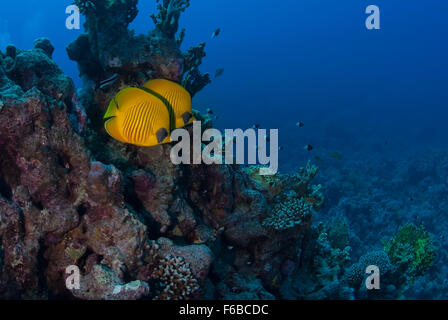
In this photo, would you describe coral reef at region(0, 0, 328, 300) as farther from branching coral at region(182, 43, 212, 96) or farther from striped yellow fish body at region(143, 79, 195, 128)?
striped yellow fish body at region(143, 79, 195, 128)

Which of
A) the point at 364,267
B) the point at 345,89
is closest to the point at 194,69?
the point at 364,267

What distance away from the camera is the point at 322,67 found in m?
101

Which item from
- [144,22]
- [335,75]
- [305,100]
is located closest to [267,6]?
[144,22]

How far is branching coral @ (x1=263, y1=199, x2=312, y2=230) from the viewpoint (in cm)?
413

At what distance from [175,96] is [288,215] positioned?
2.59 metres

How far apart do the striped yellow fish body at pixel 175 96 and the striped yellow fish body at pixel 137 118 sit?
14 centimetres

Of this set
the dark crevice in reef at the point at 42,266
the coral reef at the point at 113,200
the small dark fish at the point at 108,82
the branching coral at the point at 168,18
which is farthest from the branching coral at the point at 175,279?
the branching coral at the point at 168,18

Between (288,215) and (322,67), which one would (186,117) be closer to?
(288,215)

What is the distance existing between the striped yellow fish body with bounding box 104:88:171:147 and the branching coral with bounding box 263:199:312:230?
2434 mm

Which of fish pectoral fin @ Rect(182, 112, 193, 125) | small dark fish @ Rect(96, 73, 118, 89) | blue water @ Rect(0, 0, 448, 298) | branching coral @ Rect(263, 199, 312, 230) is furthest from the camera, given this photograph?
blue water @ Rect(0, 0, 448, 298)

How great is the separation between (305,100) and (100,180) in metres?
63.6

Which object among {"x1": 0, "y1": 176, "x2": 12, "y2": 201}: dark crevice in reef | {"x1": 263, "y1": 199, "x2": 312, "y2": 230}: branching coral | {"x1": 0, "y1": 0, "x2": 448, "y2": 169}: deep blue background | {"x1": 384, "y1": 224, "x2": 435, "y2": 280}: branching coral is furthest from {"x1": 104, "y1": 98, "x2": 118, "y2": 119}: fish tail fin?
{"x1": 0, "y1": 0, "x2": 448, "y2": 169}: deep blue background

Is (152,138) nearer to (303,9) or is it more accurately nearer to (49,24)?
(49,24)

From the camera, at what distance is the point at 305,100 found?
6225 cm
